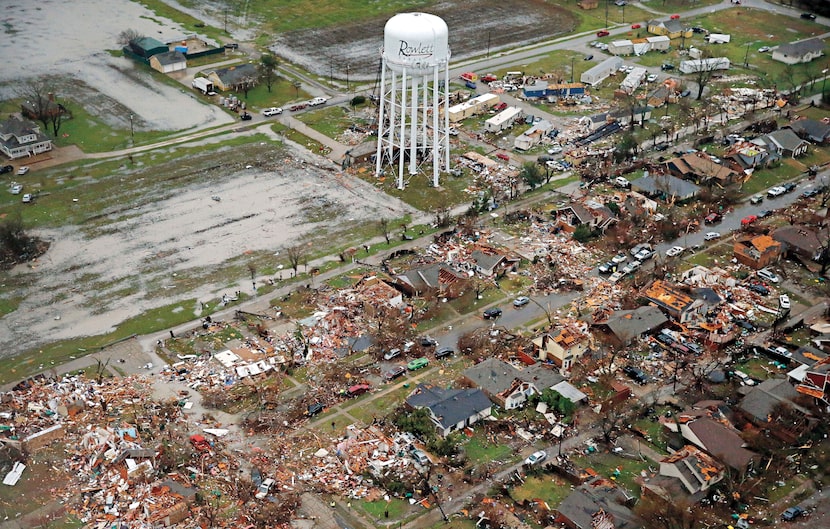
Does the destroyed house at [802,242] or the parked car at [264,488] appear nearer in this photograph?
the parked car at [264,488]

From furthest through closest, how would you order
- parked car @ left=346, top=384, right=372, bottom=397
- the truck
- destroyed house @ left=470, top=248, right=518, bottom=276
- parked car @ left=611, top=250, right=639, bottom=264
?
the truck → parked car @ left=611, top=250, right=639, bottom=264 → destroyed house @ left=470, top=248, right=518, bottom=276 → parked car @ left=346, top=384, right=372, bottom=397

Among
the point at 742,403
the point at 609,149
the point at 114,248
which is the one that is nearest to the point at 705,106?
the point at 609,149

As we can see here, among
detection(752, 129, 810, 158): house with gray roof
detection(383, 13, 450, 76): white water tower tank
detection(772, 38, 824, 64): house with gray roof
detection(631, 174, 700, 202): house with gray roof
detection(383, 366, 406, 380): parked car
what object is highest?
detection(383, 13, 450, 76): white water tower tank

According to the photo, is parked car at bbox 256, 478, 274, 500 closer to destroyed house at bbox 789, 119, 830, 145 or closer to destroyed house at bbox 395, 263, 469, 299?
destroyed house at bbox 395, 263, 469, 299

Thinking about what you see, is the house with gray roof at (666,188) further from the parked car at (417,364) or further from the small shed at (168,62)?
the small shed at (168,62)

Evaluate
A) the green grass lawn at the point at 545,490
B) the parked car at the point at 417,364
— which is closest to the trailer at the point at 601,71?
the parked car at the point at 417,364

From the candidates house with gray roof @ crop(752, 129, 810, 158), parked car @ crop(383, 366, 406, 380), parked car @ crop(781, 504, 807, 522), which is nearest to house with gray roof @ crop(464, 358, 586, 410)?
parked car @ crop(383, 366, 406, 380)

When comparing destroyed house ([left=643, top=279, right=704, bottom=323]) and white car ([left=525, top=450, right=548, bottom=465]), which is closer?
white car ([left=525, top=450, right=548, bottom=465])

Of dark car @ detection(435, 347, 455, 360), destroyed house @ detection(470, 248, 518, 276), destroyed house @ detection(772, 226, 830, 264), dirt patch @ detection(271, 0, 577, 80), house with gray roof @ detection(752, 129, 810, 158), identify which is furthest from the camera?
dirt patch @ detection(271, 0, 577, 80)
